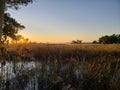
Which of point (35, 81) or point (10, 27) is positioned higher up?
point (10, 27)

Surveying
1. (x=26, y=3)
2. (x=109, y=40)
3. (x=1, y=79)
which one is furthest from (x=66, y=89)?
(x=109, y=40)

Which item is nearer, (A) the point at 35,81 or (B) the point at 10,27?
(A) the point at 35,81

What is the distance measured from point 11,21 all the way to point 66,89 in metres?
6.98

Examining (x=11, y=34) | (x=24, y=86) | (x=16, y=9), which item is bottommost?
(x=24, y=86)

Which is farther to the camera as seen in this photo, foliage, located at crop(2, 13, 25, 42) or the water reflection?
foliage, located at crop(2, 13, 25, 42)

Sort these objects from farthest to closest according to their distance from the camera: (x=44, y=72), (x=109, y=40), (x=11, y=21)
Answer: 1. (x=109, y=40)
2. (x=11, y=21)
3. (x=44, y=72)

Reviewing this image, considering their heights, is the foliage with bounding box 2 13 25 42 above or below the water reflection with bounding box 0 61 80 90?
above

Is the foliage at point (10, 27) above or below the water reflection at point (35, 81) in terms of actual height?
above

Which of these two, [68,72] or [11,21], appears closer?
[68,72]

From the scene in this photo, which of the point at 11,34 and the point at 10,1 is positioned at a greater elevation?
the point at 10,1

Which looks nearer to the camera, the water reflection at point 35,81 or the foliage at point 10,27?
the water reflection at point 35,81

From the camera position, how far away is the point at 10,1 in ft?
39.3

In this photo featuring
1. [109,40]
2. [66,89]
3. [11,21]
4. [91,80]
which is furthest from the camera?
[109,40]

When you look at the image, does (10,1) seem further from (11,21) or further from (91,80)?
(91,80)
